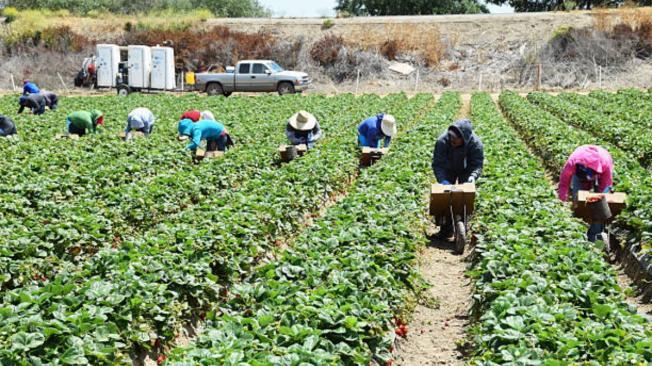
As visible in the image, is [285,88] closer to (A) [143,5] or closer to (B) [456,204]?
(B) [456,204]

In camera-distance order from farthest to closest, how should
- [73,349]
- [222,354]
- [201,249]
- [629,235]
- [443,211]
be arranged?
[443,211], [629,235], [201,249], [73,349], [222,354]

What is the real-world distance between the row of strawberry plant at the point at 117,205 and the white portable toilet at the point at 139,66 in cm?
2650

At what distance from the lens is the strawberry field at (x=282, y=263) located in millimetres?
4734

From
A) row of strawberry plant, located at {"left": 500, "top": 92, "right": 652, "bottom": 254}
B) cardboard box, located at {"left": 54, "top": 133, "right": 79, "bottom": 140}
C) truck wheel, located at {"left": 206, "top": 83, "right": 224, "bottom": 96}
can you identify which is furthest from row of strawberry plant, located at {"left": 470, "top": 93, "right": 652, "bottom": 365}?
truck wheel, located at {"left": 206, "top": 83, "right": 224, "bottom": 96}

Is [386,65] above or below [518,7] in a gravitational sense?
below

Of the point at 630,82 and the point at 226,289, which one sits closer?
the point at 226,289

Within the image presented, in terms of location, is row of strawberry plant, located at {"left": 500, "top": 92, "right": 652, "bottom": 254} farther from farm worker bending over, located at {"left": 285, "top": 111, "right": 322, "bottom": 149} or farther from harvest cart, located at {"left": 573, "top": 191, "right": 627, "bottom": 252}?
farm worker bending over, located at {"left": 285, "top": 111, "right": 322, "bottom": 149}

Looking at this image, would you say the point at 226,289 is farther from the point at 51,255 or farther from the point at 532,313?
the point at 532,313

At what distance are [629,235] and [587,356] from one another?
471cm

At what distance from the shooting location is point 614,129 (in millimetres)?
17188

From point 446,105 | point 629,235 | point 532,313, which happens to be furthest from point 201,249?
point 446,105

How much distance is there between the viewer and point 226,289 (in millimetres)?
7203

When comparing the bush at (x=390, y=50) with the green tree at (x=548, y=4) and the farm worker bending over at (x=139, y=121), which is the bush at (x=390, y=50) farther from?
the farm worker bending over at (x=139, y=121)

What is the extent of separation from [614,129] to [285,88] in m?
22.7
